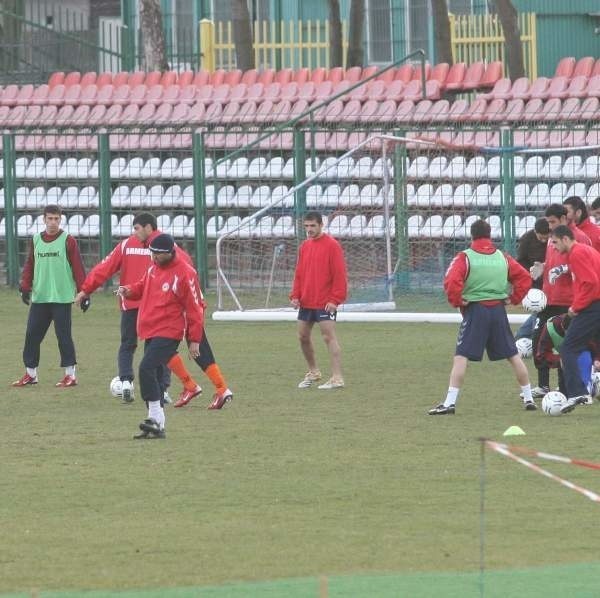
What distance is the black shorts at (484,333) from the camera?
13641mm

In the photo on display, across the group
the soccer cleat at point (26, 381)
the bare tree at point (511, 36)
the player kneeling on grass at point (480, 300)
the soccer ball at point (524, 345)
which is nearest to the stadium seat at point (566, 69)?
the bare tree at point (511, 36)

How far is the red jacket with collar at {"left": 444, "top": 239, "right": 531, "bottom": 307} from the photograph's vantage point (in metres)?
13.5

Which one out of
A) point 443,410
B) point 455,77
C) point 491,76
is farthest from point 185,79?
point 443,410

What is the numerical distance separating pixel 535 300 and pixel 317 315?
2.58 m

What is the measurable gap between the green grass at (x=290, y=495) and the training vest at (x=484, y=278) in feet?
3.39

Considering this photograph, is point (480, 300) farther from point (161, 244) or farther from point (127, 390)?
point (127, 390)

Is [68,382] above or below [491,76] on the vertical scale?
below

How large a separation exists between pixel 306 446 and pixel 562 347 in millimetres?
2569

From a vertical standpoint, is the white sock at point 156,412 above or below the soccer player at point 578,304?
below

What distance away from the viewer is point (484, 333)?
13648 mm

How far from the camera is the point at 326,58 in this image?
3869 cm

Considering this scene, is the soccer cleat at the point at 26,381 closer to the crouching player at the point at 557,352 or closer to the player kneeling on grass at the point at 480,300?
the player kneeling on grass at the point at 480,300

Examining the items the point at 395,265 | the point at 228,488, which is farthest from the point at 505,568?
the point at 395,265

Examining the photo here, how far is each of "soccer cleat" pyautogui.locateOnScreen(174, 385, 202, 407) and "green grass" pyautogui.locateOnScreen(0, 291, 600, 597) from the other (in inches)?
6.7
